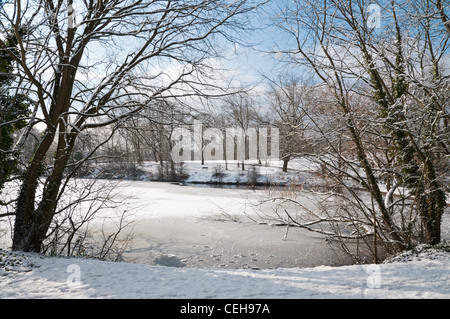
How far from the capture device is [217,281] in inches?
158

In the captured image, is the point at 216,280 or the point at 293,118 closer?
the point at 216,280

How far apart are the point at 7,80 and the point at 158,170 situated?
85.3 ft

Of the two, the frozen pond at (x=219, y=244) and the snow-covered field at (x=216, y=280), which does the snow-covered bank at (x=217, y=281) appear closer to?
the snow-covered field at (x=216, y=280)

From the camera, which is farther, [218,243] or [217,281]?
[218,243]

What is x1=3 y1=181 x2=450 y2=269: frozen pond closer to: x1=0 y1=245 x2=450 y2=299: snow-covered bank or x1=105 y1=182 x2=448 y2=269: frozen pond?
x1=105 y1=182 x2=448 y2=269: frozen pond

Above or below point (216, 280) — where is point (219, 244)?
below

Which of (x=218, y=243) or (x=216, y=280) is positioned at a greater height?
(x=216, y=280)

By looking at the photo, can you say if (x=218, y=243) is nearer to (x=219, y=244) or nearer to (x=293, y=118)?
(x=219, y=244)

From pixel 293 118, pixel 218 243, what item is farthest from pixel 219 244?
pixel 293 118

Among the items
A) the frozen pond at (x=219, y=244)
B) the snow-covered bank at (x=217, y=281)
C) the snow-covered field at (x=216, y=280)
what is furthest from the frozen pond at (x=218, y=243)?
the snow-covered bank at (x=217, y=281)

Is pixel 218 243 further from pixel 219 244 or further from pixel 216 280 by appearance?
pixel 216 280

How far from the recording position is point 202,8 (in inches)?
260
